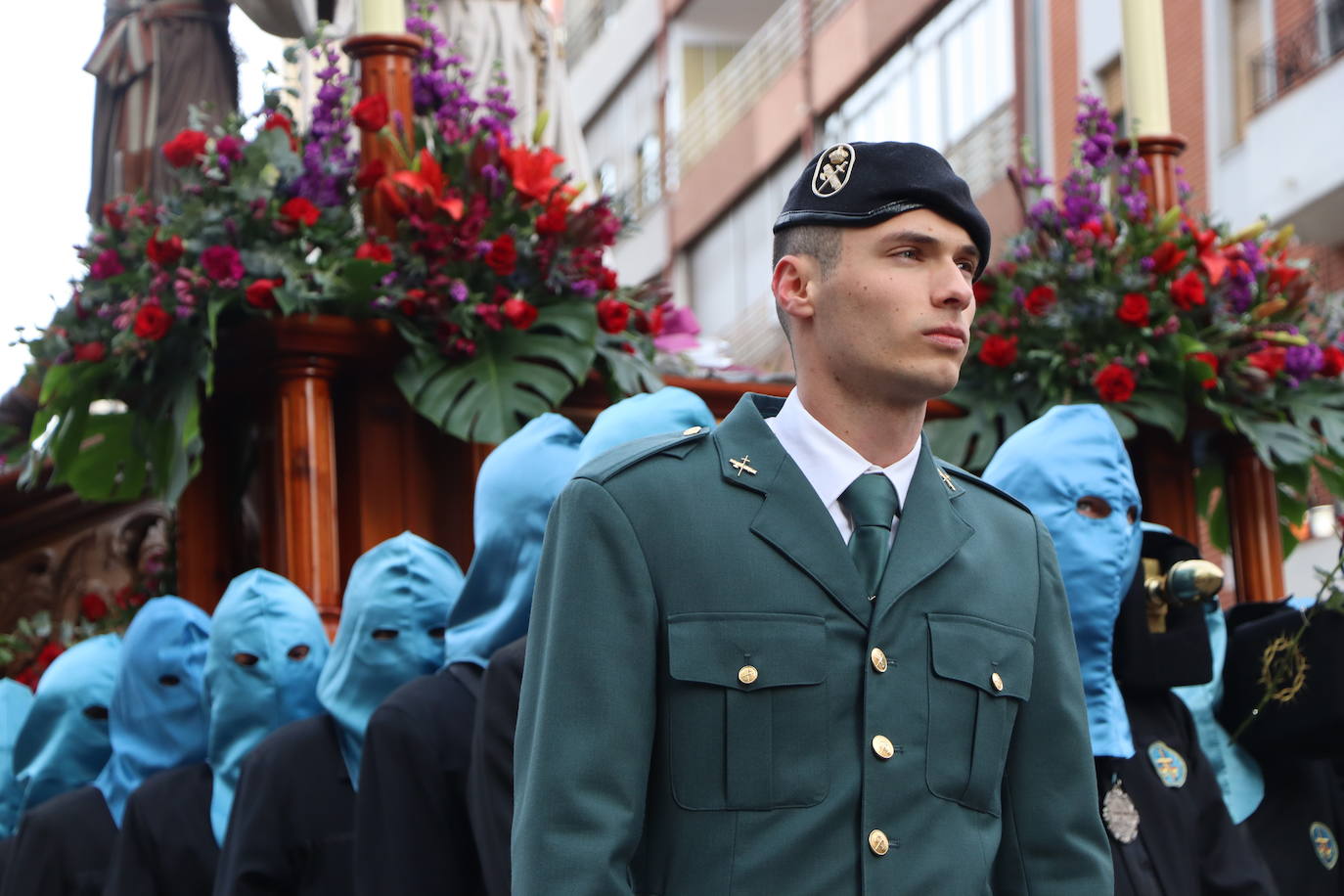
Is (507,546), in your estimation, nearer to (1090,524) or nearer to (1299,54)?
(1090,524)

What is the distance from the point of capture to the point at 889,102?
2002cm

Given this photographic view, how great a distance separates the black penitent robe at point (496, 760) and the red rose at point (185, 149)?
2074 mm

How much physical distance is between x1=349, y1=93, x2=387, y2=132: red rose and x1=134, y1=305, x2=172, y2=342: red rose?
74cm

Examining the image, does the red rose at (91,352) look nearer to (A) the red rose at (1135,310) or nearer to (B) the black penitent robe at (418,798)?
(B) the black penitent robe at (418,798)

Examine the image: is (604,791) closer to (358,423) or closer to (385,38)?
(358,423)

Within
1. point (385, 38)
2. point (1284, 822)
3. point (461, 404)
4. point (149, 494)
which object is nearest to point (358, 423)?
point (461, 404)

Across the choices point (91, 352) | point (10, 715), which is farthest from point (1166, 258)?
point (10, 715)

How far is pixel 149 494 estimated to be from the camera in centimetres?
577

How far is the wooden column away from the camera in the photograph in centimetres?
520

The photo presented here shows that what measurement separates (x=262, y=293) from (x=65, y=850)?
5.17 feet

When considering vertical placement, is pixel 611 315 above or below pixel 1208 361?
above

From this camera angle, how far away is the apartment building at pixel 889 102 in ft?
46.5

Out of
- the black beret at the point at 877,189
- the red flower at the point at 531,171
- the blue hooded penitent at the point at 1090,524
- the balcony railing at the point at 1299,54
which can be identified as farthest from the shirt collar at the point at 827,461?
the balcony railing at the point at 1299,54

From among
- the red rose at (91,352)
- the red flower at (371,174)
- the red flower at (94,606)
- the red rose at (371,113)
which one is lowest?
the red flower at (94,606)
